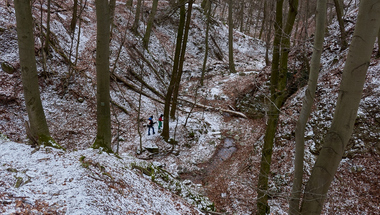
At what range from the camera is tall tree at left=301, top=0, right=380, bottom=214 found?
2.33 metres

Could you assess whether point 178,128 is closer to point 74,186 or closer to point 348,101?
point 74,186

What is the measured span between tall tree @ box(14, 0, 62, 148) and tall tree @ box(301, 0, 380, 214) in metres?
6.17

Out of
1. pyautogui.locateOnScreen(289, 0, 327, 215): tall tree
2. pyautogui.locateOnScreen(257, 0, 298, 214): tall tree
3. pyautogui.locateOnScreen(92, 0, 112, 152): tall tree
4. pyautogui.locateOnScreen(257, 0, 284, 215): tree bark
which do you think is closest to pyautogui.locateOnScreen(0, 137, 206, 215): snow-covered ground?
pyautogui.locateOnScreen(92, 0, 112, 152): tall tree

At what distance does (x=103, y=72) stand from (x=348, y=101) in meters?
5.50

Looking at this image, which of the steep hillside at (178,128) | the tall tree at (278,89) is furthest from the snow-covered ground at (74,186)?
the tall tree at (278,89)

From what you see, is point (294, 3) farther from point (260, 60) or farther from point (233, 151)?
point (260, 60)

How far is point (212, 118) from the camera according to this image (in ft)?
45.4

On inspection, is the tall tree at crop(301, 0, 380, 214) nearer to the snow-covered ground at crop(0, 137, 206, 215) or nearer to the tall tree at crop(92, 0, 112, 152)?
the snow-covered ground at crop(0, 137, 206, 215)

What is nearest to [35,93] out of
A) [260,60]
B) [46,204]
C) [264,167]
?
[46,204]

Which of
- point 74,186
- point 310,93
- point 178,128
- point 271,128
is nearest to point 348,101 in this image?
point 310,93

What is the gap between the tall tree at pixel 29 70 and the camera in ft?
17.4

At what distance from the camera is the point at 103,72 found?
6059 mm

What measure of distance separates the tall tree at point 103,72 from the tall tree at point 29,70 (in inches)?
50.7

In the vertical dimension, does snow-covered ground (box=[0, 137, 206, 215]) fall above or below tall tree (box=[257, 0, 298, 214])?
below
